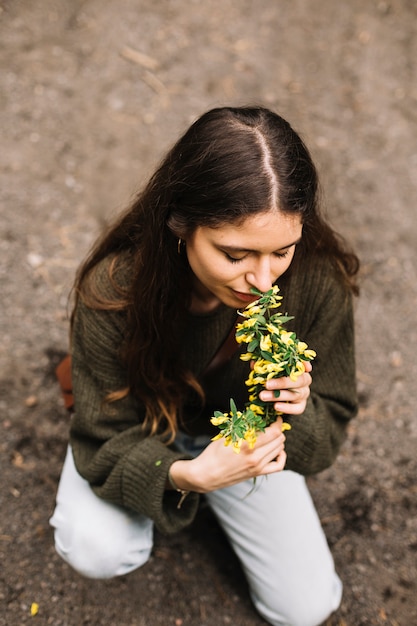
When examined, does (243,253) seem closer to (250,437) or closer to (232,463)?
(250,437)

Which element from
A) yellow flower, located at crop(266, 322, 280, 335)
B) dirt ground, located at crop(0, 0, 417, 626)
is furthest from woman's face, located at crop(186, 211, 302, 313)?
dirt ground, located at crop(0, 0, 417, 626)

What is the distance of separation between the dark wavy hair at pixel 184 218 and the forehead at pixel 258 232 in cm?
2

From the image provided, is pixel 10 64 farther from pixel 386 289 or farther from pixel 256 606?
pixel 256 606

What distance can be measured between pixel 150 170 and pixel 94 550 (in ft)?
7.67

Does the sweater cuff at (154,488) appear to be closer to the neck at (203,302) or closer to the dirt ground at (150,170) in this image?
the neck at (203,302)

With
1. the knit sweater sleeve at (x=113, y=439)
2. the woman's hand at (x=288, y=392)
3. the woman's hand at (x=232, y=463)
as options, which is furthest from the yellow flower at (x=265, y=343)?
the knit sweater sleeve at (x=113, y=439)

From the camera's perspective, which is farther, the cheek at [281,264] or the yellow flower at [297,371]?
the cheek at [281,264]

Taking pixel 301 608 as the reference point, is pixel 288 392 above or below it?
above

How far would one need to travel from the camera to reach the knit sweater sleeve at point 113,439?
7.32 feet

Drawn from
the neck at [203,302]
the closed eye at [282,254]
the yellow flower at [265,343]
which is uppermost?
the closed eye at [282,254]

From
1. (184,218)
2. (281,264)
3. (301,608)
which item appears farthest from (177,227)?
(301,608)

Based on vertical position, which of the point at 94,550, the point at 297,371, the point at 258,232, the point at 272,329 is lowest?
the point at 94,550

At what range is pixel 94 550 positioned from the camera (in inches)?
94.2

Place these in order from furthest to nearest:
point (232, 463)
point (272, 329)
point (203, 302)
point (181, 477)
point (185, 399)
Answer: point (185, 399) → point (203, 302) → point (181, 477) → point (232, 463) → point (272, 329)
